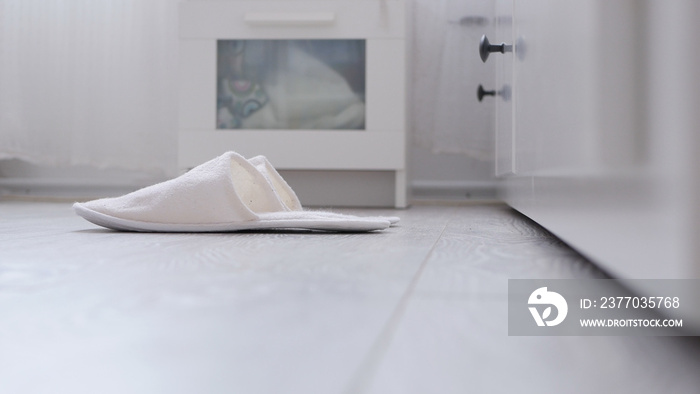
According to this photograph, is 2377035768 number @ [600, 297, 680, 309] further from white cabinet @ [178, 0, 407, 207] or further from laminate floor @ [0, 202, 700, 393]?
white cabinet @ [178, 0, 407, 207]

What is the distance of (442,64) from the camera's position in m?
2.40

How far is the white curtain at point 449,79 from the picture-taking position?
7.82 feet

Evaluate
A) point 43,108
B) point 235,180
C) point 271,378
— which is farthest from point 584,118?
point 43,108

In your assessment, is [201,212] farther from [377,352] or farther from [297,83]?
[297,83]

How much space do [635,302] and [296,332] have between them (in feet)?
0.82

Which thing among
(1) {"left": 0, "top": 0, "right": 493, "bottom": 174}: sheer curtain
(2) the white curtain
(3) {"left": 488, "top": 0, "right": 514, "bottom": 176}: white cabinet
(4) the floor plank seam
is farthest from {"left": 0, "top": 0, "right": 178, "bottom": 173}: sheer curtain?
(4) the floor plank seam

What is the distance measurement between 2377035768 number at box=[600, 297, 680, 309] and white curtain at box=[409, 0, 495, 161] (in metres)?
Answer: 1.92

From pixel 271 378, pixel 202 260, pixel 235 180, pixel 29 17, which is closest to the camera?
pixel 271 378

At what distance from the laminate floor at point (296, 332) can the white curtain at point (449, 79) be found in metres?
1.72

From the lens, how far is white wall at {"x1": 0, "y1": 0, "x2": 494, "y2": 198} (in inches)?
95.0

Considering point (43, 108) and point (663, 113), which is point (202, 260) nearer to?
point (663, 113)

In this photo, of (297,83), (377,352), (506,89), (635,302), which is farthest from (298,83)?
(377,352)

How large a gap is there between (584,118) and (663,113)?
8.0 inches

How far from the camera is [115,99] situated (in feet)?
8.49
